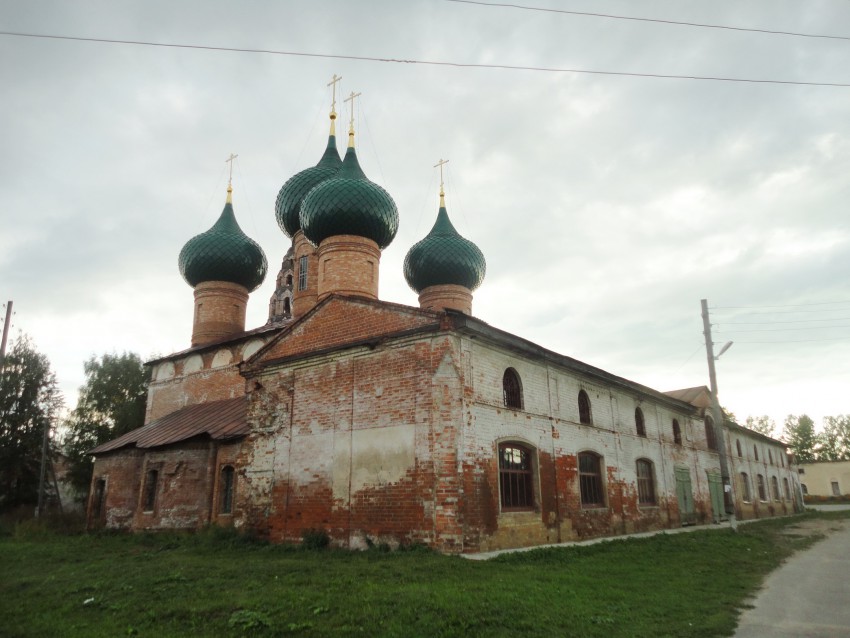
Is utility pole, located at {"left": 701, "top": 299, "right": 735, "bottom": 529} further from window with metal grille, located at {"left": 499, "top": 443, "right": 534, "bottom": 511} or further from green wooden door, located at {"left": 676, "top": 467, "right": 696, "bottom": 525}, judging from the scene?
window with metal grille, located at {"left": 499, "top": 443, "right": 534, "bottom": 511}

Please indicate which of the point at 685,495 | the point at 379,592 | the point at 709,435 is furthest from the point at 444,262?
the point at 379,592

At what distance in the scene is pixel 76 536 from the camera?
728 inches

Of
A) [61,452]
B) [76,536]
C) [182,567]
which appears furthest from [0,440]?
[182,567]

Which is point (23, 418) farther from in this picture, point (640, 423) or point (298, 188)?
point (640, 423)

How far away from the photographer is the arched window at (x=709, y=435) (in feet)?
81.5

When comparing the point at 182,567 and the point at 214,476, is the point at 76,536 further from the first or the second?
the point at 182,567

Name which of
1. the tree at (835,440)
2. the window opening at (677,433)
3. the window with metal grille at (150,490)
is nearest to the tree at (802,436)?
the tree at (835,440)

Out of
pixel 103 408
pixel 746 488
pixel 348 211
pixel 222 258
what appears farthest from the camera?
pixel 103 408

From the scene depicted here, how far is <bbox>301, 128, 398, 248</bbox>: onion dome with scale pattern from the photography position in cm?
1884

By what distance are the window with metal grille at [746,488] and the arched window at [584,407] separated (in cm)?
1660

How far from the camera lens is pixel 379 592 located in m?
7.84

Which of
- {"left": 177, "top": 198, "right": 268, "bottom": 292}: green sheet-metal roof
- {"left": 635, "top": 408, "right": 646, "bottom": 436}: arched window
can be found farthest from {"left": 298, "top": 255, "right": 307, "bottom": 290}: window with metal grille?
{"left": 635, "top": 408, "right": 646, "bottom": 436}: arched window

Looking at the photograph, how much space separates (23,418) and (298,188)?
17.9 meters

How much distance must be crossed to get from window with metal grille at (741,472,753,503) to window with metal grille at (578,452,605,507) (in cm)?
1614
